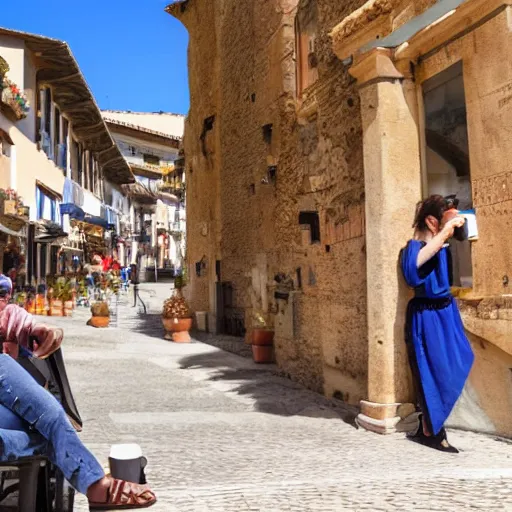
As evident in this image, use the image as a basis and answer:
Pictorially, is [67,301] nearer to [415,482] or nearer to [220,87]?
[220,87]

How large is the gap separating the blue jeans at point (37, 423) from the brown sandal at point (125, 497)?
6.1 inches

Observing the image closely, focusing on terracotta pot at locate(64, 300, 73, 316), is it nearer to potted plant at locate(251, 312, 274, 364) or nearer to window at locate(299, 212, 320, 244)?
potted plant at locate(251, 312, 274, 364)

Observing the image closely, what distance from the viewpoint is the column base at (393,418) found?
16.8ft

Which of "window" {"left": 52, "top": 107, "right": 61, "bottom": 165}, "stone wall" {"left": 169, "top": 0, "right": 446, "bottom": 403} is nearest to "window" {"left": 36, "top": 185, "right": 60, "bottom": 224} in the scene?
"window" {"left": 52, "top": 107, "right": 61, "bottom": 165}

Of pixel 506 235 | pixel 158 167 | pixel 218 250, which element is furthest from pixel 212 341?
pixel 158 167

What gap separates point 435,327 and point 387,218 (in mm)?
978

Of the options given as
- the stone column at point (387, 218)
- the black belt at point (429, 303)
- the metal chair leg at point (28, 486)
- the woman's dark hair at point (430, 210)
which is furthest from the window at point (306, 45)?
the metal chair leg at point (28, 486)

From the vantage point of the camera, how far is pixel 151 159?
4141 centimetres

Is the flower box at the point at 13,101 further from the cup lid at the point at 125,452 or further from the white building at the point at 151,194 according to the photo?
the white building at the point at 151,194

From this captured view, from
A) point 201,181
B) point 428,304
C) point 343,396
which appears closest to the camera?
point 428,304

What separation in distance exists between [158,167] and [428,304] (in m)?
37.1

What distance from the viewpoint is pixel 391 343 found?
5.21 m

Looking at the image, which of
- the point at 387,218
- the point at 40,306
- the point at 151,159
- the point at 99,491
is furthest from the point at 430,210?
the point at 151,159

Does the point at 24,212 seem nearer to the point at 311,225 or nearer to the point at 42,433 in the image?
the point at 311,225
